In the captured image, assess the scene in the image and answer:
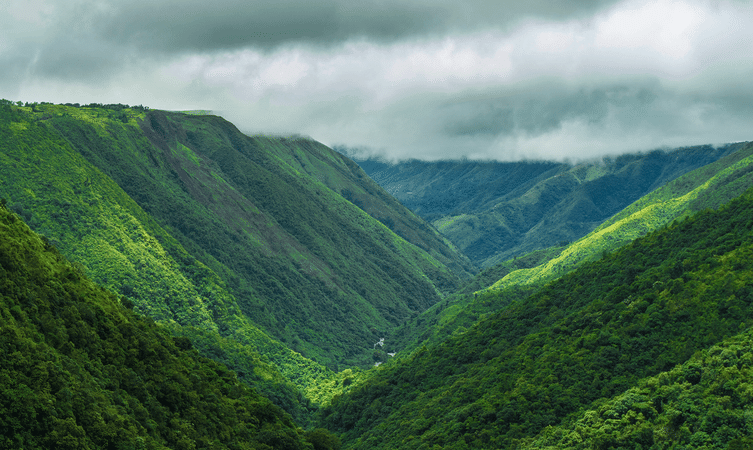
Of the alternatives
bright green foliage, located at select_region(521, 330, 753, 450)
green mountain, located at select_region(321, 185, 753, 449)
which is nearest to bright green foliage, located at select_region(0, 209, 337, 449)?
green mountain, located at select_region(321, 185, 753, 449)

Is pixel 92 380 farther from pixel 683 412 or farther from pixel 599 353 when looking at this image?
pixel 599 353

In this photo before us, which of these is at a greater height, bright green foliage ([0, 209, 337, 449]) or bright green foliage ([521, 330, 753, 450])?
bright green foliage ([0, 209, 337, 449])

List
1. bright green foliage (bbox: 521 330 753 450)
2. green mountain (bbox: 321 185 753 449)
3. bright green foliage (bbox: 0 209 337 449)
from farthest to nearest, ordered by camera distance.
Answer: green mountain (bbox: 321 185 753 449) → bright green foliage (bbox: 521 330 753 450) → bright green foliage (bbox: 0 209 337 449)

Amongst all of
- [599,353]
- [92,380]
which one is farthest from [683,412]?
[92,380]

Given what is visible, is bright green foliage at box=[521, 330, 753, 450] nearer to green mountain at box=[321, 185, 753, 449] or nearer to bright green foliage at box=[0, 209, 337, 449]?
green mountain at box=[321, 185, 753, 449]

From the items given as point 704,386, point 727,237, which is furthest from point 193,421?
point 727,237

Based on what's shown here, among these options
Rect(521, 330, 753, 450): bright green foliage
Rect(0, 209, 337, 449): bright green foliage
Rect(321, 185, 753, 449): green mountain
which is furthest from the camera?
Rect(321, 185, 753, 449): green mountain
